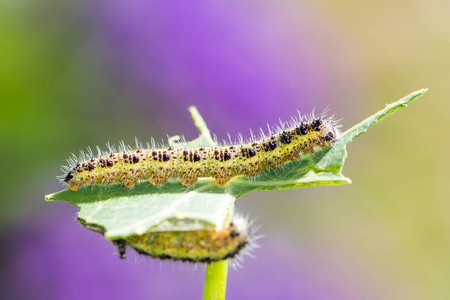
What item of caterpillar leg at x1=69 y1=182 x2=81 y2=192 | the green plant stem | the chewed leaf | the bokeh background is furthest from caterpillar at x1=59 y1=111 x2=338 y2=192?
the bokeh background

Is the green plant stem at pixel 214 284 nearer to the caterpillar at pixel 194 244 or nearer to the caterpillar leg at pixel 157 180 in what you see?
the caterpillar at pixel 194 244

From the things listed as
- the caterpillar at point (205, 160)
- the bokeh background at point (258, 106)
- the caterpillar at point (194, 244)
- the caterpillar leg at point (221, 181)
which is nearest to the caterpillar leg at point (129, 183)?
the caterpillar at point (205, 160)

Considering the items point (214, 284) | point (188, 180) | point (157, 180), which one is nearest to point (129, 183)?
point (157, 180)

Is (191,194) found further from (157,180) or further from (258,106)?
(258,106)

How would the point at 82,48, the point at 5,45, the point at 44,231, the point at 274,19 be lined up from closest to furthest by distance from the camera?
the point at 44,231 → the point at 5,45 → the point at 82,48 → the point at 274,19

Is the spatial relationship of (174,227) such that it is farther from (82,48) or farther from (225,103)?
(82,48)

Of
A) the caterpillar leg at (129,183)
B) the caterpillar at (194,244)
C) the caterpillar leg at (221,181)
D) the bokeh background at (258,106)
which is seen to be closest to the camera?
the caterpillar at (194,244)

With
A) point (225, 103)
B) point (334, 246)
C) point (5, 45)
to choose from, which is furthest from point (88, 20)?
point (334, 246)
